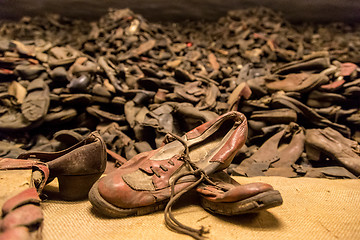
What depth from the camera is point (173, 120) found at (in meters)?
1.98

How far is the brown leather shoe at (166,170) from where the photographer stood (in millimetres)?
924

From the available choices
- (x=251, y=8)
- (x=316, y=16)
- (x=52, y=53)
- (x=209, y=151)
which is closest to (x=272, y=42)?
(x=251, y=8)

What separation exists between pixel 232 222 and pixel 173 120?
1182 millimetres

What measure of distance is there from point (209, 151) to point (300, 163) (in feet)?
3.46

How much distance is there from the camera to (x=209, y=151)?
125 cm

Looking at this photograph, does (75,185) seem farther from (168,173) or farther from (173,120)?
(173,120)

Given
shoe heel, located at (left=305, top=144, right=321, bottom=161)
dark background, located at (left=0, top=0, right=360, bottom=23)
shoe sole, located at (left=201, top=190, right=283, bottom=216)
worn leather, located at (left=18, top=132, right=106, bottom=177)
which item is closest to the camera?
shoe sole, located at (left=201, top=190, right=283, bottom=216)

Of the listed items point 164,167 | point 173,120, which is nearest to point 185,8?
point 173,120

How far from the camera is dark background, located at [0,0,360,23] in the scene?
14.5ft

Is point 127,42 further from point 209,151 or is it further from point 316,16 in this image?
point 316,16

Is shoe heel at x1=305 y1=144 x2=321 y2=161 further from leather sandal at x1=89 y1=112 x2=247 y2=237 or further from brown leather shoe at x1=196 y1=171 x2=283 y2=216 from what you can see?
brown leather shoe at x1=196 y1=171 x2=283 y2=216

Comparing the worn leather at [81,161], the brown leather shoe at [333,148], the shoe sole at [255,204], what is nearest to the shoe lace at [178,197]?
the shoe sole at [255,204]

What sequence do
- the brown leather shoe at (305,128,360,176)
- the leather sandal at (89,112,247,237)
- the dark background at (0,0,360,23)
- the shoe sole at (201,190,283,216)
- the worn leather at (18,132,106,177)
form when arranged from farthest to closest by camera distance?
the dark background at (0,0,360,23)
the brown leather shoe at (305,128,360,176)
the worn leather at (18,132,106,177)
the leather sandal at (89,112,247,237)
the shoe sole at (201,190,283,216)

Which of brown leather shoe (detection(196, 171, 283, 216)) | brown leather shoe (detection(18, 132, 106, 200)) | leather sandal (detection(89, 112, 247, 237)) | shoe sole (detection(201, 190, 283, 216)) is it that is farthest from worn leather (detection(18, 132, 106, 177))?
shoe sole (detection(201, 190, 283, 216))
